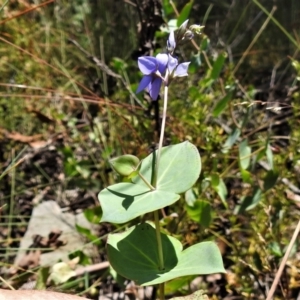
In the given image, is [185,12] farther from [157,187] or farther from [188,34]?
[157,187]

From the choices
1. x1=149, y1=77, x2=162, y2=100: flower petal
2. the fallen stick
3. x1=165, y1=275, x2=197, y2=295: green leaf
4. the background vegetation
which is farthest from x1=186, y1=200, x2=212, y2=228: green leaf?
the fallen stick

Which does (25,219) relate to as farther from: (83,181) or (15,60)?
(15,60)

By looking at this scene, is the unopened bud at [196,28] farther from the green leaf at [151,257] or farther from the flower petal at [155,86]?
the green leaf at [151,257]

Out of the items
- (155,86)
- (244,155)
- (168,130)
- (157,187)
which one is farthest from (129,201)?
(168,130)

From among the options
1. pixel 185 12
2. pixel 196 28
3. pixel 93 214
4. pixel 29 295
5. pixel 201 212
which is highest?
pixel 196 28

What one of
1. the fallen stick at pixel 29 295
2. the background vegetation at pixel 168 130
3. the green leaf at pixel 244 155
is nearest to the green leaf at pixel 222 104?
the background vegetation at pixel 168 130
